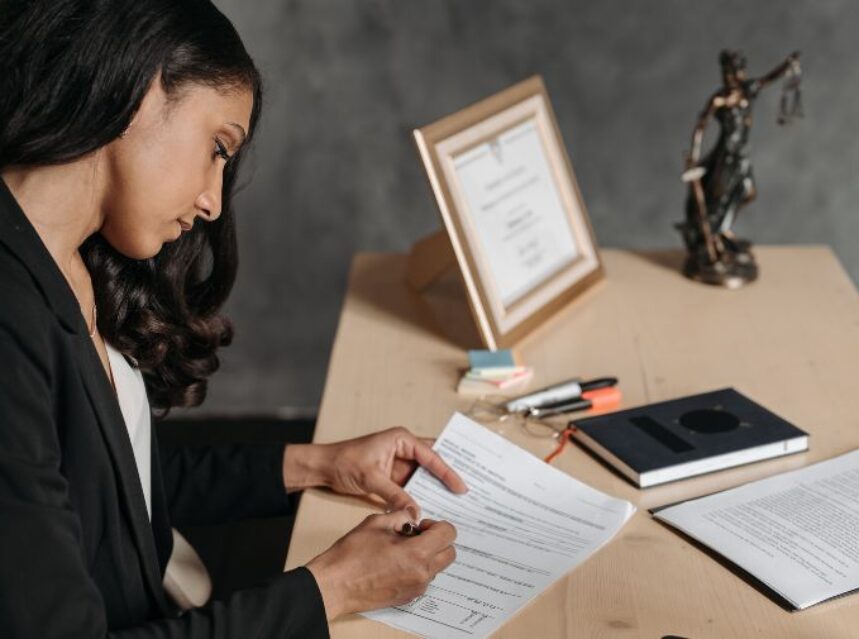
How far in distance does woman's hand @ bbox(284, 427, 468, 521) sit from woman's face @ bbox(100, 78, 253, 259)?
1.13 ft

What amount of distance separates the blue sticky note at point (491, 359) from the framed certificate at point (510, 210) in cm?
6

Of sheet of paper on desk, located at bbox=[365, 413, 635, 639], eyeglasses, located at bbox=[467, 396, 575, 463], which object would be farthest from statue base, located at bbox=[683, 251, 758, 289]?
sheet of paper on desk, located at bbox=[365, 413, 635, 639]

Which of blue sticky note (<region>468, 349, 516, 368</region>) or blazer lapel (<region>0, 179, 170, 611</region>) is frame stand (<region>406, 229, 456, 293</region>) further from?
blazer lapel (<region>0, 179, 170, 611</region>)

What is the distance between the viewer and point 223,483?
156 cm

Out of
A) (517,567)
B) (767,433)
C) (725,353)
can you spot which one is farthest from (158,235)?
(725,353)

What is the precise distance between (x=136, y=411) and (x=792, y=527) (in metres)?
0.77

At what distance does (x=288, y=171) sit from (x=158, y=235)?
1.84 meters

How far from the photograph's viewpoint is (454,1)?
2893 mm

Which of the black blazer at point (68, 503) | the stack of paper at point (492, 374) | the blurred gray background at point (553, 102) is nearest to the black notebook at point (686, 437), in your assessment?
the stack of paper at point (492, 374)

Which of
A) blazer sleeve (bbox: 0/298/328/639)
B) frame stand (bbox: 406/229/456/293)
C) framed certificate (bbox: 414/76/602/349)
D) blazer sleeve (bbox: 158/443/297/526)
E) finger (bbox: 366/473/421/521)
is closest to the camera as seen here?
blazer sleeve (bbox: 0/298/328/639)

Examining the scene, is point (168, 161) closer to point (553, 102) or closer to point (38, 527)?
point (38, 527)

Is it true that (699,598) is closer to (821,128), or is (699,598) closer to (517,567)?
(517,567)

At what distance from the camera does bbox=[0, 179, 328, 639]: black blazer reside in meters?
0.99

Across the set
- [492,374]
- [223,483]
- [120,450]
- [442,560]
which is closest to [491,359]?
[492,374]
